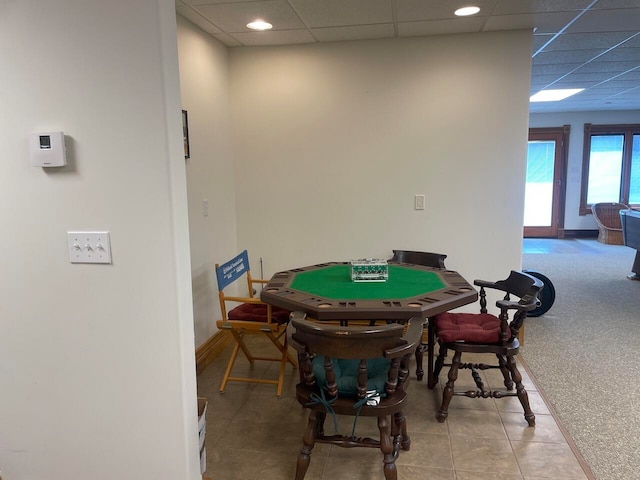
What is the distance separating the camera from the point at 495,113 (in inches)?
141

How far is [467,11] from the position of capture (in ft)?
9.94

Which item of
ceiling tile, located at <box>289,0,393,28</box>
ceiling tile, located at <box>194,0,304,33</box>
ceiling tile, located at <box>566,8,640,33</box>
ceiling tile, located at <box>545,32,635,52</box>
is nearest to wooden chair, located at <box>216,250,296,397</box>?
ceiling tile, located at <box>194,0,304,33</box>

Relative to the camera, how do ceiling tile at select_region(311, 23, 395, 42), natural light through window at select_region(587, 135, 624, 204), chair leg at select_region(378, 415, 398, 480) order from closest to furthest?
chair leg at select_region(378, 415, 398, 480), ceiling tile at select_region(311, 23, 395, 42), natural light through window at select_region(587, 135, 624, 204)

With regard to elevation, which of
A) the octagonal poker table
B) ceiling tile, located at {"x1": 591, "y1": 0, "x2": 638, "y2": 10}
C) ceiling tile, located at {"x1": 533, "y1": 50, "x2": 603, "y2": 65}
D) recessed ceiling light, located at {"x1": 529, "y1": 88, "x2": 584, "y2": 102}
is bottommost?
the octagonal poker table

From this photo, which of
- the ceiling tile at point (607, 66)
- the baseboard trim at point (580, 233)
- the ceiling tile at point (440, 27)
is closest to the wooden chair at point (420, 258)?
the ceiling tile at point (440, 27)

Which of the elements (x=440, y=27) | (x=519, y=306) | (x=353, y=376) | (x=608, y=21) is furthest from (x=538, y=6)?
(x=353, y=376)

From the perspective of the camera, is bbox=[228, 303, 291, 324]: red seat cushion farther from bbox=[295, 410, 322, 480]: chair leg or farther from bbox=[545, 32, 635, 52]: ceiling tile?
bbox=[545, 32, 635, 52]: ceiling tile

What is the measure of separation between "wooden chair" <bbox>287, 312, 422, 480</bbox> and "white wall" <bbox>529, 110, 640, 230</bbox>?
26.6ft

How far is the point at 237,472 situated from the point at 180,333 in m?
0.92

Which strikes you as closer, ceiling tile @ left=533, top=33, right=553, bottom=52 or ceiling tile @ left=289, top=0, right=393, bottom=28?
ceiling tile @ left=289, top=0, right=393, bottom=28

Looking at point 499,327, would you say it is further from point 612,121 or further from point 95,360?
point 612,121

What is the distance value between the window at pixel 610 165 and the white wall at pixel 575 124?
0.09 m

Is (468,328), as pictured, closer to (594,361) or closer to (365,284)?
(365,284)

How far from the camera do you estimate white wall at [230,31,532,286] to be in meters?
3.59
